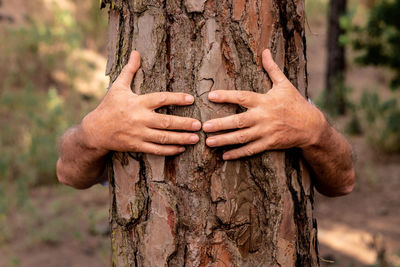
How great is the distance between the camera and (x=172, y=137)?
1.37 metres

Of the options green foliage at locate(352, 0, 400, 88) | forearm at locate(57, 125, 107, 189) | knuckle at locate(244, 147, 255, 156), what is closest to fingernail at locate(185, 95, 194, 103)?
knuckle at locate(244, 147, 255, 156)

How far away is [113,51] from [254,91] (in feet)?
1.60

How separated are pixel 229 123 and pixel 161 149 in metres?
0.22

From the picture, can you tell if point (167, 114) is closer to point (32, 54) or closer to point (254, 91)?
point (254, 91)

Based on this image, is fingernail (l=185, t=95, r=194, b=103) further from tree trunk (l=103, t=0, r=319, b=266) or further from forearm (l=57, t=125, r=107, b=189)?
forearm (l=57, t=125, r=107, b=189)

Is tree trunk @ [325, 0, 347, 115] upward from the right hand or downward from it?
upward

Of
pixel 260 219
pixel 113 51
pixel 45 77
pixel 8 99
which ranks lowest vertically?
pixel 260 219

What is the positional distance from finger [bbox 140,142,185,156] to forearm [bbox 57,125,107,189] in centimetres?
20

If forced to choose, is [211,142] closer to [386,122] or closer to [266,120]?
Result: [266,120]

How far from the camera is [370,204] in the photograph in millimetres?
Result: 5012

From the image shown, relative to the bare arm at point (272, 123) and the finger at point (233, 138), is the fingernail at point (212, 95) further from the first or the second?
the finger at point (233, 138)

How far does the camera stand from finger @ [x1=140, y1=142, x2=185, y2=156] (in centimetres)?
139

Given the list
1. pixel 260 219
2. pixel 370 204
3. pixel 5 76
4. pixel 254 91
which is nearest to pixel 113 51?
pixel 254 91

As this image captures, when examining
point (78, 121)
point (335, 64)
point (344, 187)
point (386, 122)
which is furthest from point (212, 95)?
point (335, 64)
